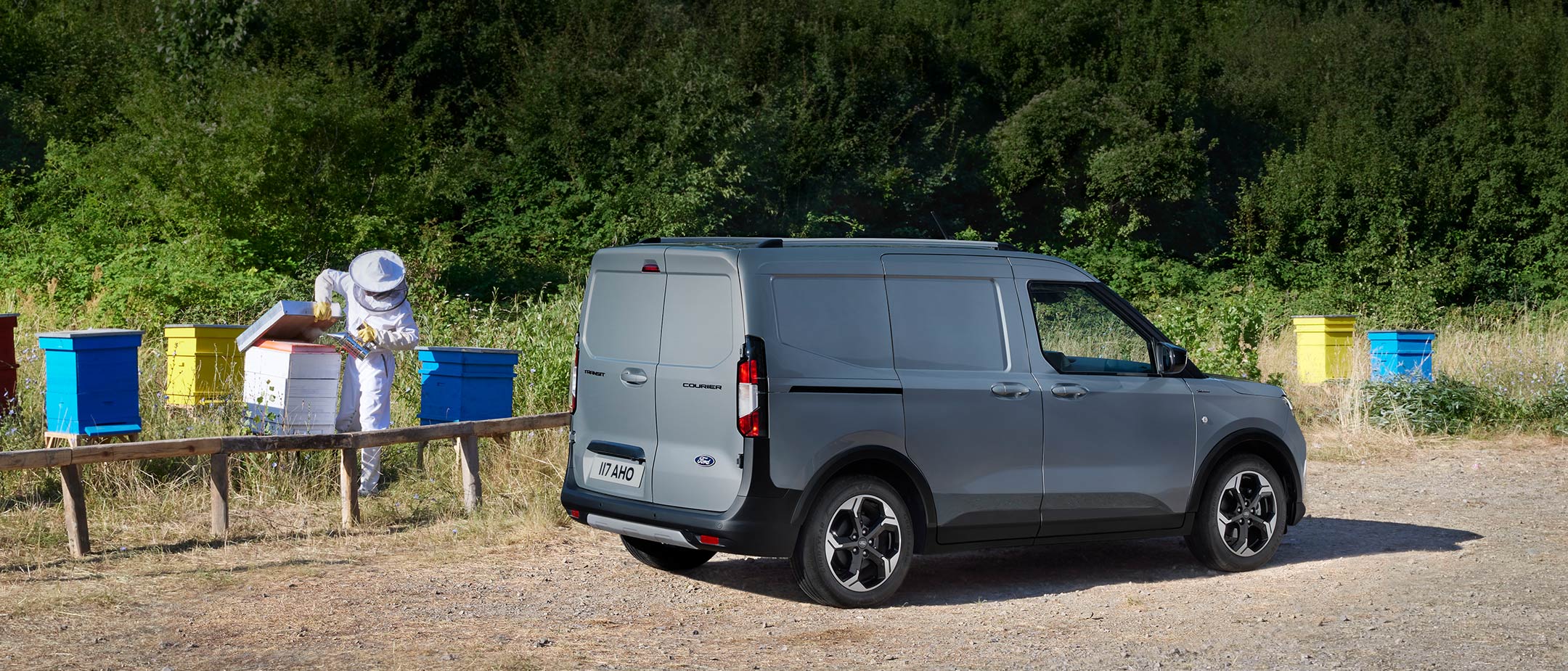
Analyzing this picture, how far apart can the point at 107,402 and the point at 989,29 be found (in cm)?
3403

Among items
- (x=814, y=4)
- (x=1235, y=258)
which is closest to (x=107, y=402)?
(x=814, y=4)

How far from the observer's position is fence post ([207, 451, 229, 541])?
880 cm

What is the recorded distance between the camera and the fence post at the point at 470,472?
998 centimetres

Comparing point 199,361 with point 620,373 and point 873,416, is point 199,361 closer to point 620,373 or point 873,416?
point 620,373

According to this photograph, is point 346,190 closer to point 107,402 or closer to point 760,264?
point 107,402

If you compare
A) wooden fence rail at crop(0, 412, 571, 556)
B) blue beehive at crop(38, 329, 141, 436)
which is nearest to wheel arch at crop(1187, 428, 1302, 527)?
wooden fence rail at crop(0, 412, 571, 556)

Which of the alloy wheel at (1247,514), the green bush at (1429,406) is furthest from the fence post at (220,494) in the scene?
the green bush at (1429,406)

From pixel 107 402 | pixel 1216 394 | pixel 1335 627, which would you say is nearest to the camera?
pixel 1335 627

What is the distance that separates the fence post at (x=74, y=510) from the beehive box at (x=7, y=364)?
239 cm

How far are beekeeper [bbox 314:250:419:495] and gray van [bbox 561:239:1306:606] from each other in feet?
10.3

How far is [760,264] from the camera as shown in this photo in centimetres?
698

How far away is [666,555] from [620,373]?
4.80 ft

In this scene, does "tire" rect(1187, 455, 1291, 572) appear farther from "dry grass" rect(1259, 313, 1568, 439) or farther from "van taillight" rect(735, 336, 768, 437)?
"dry grass" rect(1259, 313, 1568, 439)

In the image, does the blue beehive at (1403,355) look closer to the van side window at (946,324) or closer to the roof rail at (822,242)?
the roof rail at (822,242)
